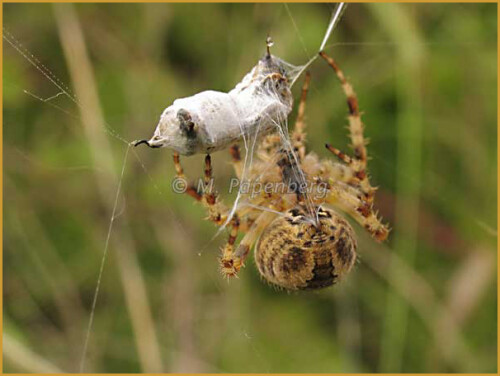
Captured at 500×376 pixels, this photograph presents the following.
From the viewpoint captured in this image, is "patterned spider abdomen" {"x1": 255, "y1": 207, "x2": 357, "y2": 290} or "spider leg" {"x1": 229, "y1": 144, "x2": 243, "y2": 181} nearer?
"patterned spider abdomen" {"x1": 255, "y1": 207, "x2": 357, "y2": 290}

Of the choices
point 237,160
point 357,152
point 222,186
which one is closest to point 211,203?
point 237,160

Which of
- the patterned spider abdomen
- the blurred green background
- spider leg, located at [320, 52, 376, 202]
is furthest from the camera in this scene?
the blurred green background

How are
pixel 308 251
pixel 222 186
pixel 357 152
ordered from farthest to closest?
pixel 222 186 < pixel 357 152 < pixel 308 251

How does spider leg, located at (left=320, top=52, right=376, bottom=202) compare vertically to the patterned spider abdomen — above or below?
above

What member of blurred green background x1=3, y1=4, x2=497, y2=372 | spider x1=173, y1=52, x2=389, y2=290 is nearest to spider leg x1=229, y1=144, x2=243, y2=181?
spider x1=173, y1=52, x2=389, y2=290

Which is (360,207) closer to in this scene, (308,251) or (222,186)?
(308,251)

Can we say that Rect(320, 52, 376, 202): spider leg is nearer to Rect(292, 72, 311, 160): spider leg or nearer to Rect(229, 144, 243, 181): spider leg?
Rect(292, 72, 311, 160): spider leg

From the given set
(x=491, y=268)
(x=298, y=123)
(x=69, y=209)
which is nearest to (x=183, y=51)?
(x=69, y=209)
